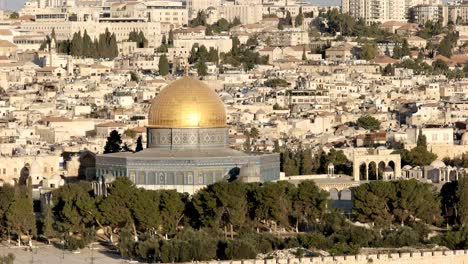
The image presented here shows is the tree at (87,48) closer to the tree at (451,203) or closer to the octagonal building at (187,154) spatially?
the octagonal building at (187,154)

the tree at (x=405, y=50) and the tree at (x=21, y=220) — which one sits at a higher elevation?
the tree at (x=21, y=220)

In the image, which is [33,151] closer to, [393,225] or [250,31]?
[393,225]

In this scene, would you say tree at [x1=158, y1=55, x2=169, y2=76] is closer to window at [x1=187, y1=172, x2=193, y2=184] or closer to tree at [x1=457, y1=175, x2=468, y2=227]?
window at [x1=187, y1=172, x2=193, y2=184]

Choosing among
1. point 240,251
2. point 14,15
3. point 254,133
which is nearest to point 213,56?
point 14,15

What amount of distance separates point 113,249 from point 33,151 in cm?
1991

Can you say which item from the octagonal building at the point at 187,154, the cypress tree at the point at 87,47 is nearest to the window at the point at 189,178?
the octagonal building at the point at 187,154

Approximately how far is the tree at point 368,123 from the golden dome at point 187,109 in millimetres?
26343

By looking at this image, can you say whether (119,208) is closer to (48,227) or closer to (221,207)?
(48,227)

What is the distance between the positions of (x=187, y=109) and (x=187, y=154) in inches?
43.6

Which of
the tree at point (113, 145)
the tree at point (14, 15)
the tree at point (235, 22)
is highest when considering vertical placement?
the tree at point (113, 145)

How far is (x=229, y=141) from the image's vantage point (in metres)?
57.4

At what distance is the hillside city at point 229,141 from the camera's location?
42875 millimetres

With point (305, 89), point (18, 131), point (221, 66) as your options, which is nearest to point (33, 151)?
point (18, 131)

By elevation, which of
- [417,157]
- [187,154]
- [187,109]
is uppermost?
[187,109]
